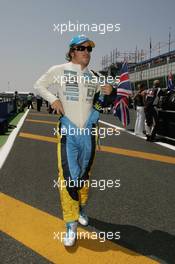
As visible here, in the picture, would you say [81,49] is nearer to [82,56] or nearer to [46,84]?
[82,56]

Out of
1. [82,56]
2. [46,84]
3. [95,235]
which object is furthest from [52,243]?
[82,56]

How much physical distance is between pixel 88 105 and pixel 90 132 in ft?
0.82

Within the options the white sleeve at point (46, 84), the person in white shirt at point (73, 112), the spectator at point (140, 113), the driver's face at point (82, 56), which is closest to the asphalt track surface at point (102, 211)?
the person in white shirt at point (73, 112)

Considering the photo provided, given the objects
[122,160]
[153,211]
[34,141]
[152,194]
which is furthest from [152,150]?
[153,211]

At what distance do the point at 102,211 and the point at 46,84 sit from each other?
5.78 feet

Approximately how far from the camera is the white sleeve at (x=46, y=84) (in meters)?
3.76

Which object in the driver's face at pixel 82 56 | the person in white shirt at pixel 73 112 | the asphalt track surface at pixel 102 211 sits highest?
the driver's face at pixel 82 56

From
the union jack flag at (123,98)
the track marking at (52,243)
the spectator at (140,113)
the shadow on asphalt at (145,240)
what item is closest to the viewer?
the track marking at (52,243)

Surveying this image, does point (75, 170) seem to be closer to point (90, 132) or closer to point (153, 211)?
point (90, 132)

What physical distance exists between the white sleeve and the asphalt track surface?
1.33m

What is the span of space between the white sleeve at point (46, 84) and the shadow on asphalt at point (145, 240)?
4.78 ft

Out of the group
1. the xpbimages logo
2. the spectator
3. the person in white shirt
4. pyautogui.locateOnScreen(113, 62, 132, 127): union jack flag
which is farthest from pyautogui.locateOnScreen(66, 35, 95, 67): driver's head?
the spectator

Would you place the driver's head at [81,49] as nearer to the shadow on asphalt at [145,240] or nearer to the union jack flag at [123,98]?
the union jack flag at [123,98]

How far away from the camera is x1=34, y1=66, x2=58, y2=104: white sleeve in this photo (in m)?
3.76
